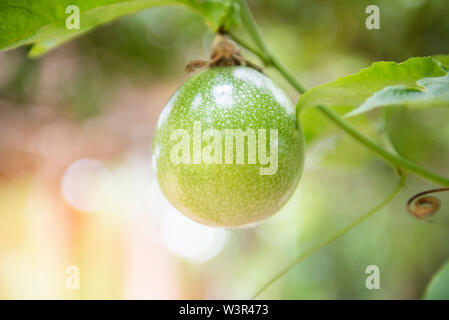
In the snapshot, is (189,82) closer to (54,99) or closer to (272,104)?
(272,104)

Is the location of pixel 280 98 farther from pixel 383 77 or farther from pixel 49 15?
pixel 49 15

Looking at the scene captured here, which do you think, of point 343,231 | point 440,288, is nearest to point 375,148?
point 343,231

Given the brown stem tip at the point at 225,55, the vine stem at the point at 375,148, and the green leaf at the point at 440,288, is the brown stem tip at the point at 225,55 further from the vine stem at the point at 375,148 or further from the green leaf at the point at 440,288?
the green leaf at the point at 440,288

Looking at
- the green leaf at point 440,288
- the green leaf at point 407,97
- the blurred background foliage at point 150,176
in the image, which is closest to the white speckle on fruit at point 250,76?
the green leaf at point 407,97

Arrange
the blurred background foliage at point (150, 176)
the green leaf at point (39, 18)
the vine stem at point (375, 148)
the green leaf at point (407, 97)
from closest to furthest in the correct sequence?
the green leaf at point (407, 97)
the green leaf at point (39, 18)
the vine stem at point (375, 148)
the blurred background foliage at point (150, 176)
